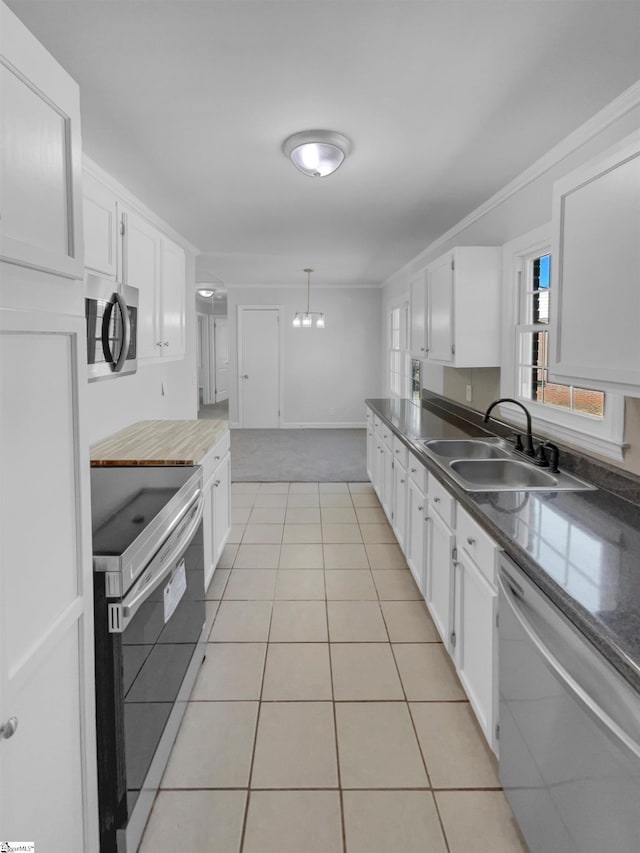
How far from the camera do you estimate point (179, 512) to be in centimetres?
191

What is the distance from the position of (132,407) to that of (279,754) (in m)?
2.48

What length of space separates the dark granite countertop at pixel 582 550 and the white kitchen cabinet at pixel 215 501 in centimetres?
124

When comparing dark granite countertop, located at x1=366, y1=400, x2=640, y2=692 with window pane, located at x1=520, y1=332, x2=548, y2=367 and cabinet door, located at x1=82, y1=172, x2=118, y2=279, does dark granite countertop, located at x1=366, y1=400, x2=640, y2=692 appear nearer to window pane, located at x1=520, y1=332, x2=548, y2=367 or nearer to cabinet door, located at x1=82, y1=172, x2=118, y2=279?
window pane, located at x1=520, y1=332, x2=548, y2=367

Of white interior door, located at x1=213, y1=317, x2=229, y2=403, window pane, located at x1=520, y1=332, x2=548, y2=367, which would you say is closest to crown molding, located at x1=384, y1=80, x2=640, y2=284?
window pane, located at x1=520, y1=332, x2=548, y2=367

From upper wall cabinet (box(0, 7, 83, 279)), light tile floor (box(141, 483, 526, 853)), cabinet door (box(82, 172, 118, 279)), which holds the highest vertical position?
cabinet door (box(82, 172, 118, 279))

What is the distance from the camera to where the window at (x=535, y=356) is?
8.05 feet

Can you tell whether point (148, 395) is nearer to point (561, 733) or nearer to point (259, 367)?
point (561, 733)

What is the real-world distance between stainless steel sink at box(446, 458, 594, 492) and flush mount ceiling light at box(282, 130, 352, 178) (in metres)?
1.62

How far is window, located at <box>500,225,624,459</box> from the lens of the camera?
245cm

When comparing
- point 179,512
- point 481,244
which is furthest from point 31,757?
point 481,244

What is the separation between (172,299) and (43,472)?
103 inches

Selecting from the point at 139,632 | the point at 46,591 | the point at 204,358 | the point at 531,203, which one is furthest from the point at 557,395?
the point at 204,358

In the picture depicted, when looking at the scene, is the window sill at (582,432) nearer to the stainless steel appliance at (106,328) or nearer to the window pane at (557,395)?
the window pane at (557,395)

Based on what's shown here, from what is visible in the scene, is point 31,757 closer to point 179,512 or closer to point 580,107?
point 179,512
